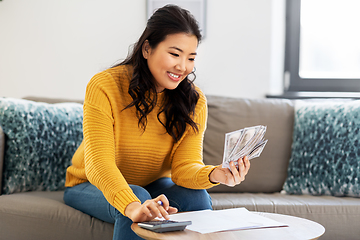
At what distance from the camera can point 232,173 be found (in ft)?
3.58

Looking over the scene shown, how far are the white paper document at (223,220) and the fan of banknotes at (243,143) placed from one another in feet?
0.52

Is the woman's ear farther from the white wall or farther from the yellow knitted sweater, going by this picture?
the white wall

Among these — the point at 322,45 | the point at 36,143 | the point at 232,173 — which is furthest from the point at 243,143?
the point at 322,45

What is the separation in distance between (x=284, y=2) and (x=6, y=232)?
2.32m

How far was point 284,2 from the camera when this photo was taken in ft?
8.63

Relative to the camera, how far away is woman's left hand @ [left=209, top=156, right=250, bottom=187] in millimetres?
1071

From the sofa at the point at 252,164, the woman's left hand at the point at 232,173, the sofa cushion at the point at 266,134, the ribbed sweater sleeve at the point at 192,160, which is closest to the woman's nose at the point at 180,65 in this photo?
the ribbed sweater sleeve at the point at 192,160

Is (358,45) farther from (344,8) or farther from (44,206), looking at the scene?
(44,206)


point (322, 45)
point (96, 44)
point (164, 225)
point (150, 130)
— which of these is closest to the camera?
point (164, 225)

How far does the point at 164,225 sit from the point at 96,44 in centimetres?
188

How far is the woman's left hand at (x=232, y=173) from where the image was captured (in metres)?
1.07

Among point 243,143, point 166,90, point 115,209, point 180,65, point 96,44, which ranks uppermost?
point 96,44

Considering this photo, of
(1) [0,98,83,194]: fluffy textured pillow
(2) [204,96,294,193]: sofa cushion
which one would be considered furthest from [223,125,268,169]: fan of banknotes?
(1) [0,98,83,194]: fluffy textured pillow

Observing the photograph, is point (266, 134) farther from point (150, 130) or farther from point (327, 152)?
point (150, 130)
